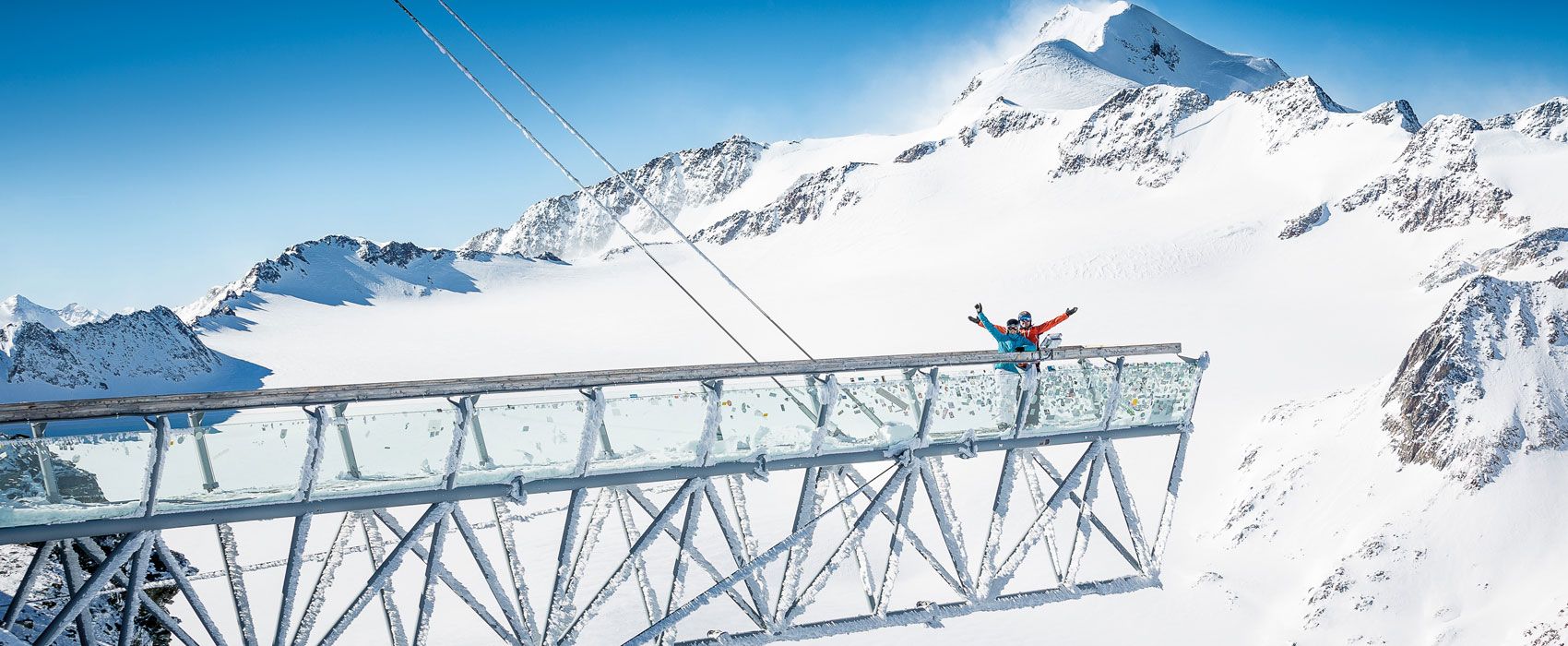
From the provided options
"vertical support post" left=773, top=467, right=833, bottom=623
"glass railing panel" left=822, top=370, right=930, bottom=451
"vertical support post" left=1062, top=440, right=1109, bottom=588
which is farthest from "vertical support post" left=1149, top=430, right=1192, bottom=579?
"vertical support post" left=773, top=467, right=833, bottom=623

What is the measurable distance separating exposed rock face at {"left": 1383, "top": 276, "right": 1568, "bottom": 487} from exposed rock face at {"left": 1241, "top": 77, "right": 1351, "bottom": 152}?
72.4m

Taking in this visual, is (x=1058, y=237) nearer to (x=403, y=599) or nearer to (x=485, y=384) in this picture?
(x=403, y=599)

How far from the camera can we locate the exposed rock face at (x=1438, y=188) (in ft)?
330

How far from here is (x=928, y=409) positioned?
1200 cm

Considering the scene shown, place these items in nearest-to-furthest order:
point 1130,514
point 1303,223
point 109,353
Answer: point 1130,514
point 109,353
point 1303,223

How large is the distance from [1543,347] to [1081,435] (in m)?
59.3

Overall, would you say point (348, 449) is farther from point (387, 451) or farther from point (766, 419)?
point (766, 419)

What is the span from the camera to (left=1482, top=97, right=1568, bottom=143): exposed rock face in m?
115

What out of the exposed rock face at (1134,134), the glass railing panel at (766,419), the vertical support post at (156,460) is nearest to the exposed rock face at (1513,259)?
the exposed rock face at (1134,134)

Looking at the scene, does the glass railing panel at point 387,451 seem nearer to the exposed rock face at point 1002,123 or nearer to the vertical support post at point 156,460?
the vertical support post at point 156,460

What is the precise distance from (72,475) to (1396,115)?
138779 millimetres

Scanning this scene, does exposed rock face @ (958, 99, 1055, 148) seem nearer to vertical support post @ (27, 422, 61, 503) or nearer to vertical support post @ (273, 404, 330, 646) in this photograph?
vertical support post @ (273, 404, 330, 646)

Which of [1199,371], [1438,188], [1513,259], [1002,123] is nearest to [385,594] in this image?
[1199,371]

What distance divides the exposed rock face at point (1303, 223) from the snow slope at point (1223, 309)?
1.20ft
